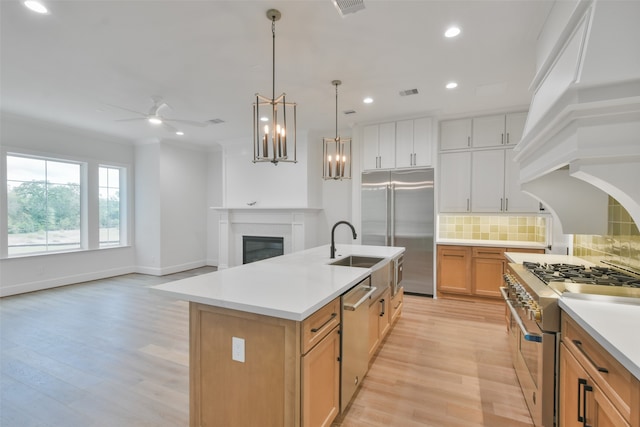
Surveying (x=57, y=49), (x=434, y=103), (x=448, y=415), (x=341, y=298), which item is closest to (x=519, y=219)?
(x=434, y=103)

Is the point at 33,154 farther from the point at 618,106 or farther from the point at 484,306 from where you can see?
the point at 484,306

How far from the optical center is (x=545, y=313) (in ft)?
5.56

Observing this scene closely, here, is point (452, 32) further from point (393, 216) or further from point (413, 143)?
point (393, 216)

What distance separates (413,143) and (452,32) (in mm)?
2368

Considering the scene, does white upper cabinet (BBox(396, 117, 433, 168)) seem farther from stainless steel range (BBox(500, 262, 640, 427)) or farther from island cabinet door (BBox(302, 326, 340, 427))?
island cabinet door (BBox(302, 326, 340, 427))

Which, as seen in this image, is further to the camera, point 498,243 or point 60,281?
point 60,281

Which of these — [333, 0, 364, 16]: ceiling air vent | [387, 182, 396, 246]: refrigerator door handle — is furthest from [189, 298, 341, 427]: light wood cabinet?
[387, 182, 396, 246]: refrigerator door handle

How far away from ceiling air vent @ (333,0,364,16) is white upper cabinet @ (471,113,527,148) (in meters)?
3.40

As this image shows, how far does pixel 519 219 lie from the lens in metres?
4.81

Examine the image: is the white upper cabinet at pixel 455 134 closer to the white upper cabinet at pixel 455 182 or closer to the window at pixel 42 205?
the white upper cabinet at pixel 455 182

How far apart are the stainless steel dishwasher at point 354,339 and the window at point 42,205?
236 inches

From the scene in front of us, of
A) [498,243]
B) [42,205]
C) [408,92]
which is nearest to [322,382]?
[408,92]

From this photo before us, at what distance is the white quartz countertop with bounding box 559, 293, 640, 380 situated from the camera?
3.46 feet

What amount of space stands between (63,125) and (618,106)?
725 cm
